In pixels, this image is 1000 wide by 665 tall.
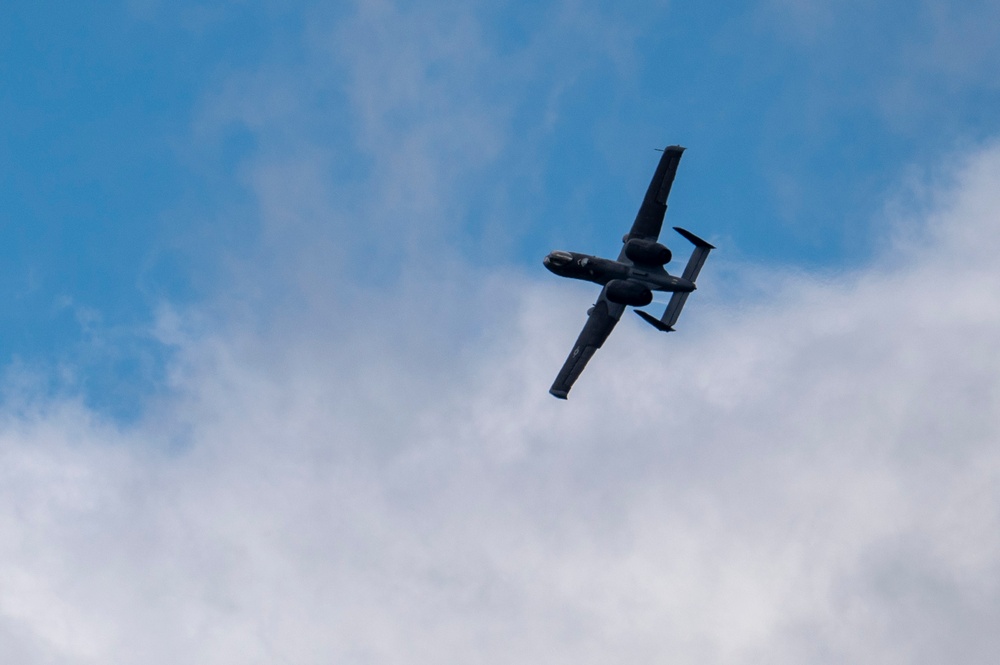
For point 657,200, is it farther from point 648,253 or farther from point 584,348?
point 584,348

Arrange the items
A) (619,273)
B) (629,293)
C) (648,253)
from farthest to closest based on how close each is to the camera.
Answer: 1. (619,273)
2. (648,253)
3. (629,293)

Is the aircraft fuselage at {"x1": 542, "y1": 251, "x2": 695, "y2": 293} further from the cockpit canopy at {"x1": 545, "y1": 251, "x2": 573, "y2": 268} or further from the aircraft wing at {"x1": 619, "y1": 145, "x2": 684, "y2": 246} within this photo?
the aircraft wing at {"x1": 619, "y1": 145, "x2": 684, "y2": 246}

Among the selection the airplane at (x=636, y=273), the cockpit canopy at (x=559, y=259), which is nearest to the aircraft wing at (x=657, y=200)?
the airplane at (x=636, y=273)

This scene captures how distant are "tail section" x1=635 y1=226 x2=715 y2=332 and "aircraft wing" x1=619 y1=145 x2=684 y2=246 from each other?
11.4 feet

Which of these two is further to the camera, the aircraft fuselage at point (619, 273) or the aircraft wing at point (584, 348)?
the aircraft wing at point (584, 348)

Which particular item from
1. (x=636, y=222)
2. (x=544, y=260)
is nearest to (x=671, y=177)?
(x=636, y=222)

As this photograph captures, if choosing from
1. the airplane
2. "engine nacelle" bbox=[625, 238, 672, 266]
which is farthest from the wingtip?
"engine nacelle" bbox=[625, 238, 672, 266]

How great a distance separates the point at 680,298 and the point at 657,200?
29.9ft

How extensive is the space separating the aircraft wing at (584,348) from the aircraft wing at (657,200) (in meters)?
7.08

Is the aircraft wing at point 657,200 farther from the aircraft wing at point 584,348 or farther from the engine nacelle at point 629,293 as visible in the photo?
the aircraft wing at point 584,348

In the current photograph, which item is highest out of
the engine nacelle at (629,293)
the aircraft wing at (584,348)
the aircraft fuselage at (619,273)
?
the aircraft fuselage at (619,273)

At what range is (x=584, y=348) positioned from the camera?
124812mm

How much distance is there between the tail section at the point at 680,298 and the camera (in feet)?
404

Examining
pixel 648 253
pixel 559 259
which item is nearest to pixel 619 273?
pixel 648 253
